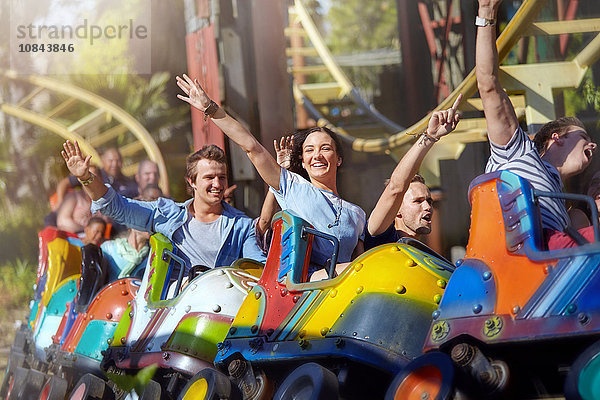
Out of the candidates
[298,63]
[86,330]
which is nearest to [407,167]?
[86,330]

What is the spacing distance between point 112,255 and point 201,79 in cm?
180

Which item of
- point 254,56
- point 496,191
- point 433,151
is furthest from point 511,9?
point 496,191

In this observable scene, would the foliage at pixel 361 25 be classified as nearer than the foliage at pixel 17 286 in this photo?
No

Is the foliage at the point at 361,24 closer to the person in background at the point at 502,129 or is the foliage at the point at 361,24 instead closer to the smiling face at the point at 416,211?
the smiling face at the point at 416,211

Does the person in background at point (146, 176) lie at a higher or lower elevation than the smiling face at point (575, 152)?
higher

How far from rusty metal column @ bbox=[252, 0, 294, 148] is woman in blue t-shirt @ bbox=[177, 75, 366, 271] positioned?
2.53 metres

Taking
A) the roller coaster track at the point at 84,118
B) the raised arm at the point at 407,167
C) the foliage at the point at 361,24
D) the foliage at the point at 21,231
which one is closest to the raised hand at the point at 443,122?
the raised arm at the point at 407,167

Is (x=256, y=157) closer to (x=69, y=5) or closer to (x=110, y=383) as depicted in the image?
(x=110, y=383)

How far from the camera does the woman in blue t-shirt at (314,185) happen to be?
104 inches

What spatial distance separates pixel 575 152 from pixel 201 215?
155 centimetres

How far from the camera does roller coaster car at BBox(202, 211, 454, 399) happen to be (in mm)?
2074

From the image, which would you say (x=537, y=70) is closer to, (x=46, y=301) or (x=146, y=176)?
(x=46, y=301)

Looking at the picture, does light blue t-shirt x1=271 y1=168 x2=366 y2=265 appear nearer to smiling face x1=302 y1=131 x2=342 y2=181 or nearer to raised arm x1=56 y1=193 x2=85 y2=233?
smiling face x1=302 y1=131 x2=342 y2=181

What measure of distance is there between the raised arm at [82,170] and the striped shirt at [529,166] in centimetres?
171
